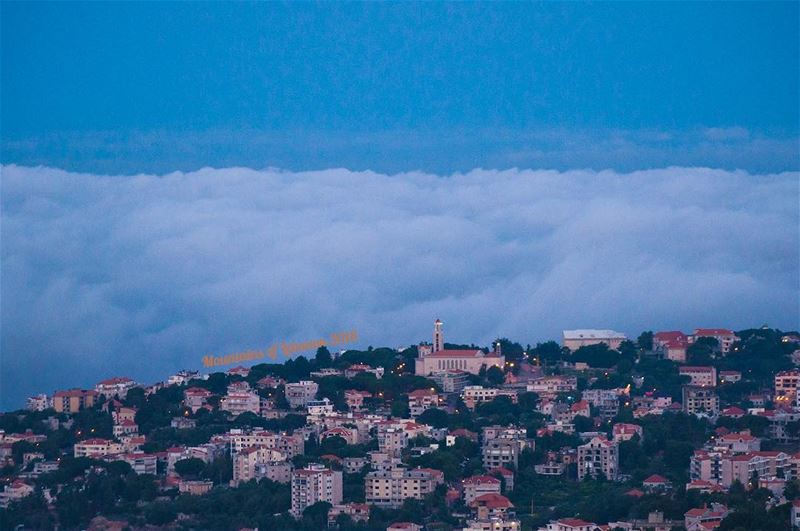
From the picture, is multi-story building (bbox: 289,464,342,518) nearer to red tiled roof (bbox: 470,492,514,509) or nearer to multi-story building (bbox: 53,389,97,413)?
red tiled roof (bbox: 470,492,514,509)

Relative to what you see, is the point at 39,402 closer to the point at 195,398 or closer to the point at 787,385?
the point at 195,398

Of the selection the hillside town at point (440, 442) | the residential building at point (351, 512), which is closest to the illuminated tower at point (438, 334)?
the hillside town at point (440, 442)

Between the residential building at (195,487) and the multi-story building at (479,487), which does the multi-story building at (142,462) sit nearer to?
the residential building at (195,487)

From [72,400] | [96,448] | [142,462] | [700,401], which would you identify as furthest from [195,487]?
[700,401]

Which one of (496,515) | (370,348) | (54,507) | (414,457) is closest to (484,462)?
(414,457)

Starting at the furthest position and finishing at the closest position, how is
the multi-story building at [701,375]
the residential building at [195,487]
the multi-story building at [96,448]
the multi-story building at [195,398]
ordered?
→ the multi-story building at [701,375], the multi-story building at [195,398], the multi-story building at [96,448], the residential building at [195,487]
